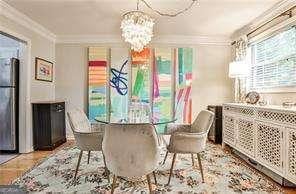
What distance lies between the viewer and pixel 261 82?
4902 millimetres

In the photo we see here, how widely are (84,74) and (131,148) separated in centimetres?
423

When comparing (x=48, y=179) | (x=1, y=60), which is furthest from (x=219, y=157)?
(x=1, y=60)

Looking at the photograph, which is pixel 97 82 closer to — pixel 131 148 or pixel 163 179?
pixel 163 179

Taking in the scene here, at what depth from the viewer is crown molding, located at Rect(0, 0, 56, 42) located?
408cm

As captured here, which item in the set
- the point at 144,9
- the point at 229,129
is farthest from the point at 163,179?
the point at 144,9

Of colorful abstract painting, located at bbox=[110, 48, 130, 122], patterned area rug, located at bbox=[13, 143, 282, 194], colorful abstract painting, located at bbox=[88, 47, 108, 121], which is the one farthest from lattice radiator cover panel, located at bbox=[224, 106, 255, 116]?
colorful abstract painting, located at bbox=[88, 47, 108, 121]

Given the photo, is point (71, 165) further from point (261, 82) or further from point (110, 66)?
point (261, 82)

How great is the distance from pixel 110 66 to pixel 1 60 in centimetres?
220

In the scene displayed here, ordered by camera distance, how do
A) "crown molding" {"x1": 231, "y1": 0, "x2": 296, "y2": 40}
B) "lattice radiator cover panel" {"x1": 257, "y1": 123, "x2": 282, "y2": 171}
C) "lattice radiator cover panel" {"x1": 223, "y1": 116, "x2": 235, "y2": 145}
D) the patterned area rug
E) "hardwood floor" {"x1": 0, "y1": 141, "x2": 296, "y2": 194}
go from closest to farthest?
the patterned area rug < "lattice radiator cover panel" {"x1": 257, "y1": 123, "x2": 282, "y2": 171} < "hardwood floor" {"x1": 0, "y1": 141, "x2": 296, "y2": 194} < "crown molding" {"x1": 231, "y1": 0, "x2": 296, "y2": 40} < "lattice radiator cover panel" {"x1": 223, "y1": 116, "x2": 235, "y2": 145}

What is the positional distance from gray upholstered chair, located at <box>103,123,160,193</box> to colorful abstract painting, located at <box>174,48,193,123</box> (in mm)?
3814

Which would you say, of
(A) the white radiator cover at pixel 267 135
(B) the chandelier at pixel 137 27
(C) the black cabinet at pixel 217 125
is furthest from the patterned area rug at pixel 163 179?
(B) the chandelier at pixel 137 27

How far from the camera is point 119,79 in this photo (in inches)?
243

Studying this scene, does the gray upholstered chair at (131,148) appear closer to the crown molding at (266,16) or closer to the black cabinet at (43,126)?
the crown molding at (266,16)

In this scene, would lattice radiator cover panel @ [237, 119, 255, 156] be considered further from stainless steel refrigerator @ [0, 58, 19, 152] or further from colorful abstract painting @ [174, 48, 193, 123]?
stainless steel refrigerator @ [0, 58, 19, 152]
